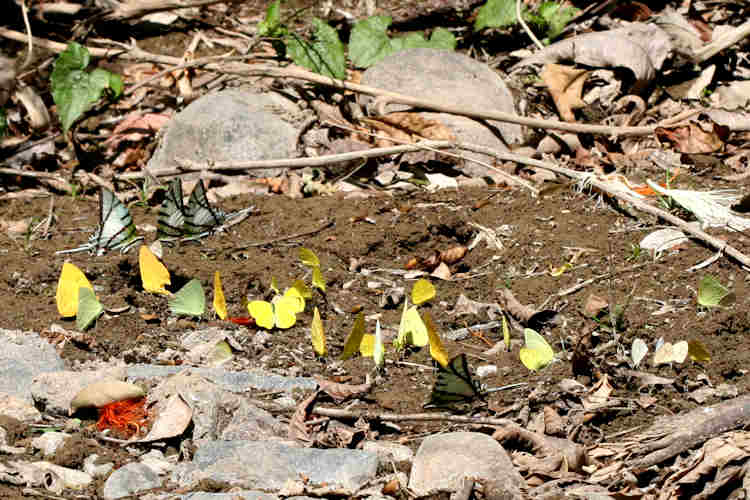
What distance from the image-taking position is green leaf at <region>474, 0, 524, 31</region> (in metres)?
4.81

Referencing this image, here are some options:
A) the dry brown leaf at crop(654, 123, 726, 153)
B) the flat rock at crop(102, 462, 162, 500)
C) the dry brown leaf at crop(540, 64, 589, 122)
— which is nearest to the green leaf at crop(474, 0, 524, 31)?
the dry brown leaf at crop(540, 64, 589, 122)

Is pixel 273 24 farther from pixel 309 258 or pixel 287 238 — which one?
pixel 309 258

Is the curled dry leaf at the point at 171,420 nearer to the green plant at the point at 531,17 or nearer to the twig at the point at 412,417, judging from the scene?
the twig at the point at 412,417

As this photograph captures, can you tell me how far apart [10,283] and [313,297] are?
972 mm

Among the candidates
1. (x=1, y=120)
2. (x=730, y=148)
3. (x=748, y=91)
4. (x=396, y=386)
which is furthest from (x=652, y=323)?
(x=1, y=120)

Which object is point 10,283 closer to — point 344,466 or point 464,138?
point 344,466

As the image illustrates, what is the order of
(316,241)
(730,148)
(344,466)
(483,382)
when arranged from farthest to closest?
(730,148) → (316,241) → (483,382) → (344,466)

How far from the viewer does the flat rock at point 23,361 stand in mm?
2334

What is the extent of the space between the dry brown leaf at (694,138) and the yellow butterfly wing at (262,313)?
207 centimetres

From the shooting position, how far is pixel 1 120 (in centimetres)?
409

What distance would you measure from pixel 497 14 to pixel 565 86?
68cm

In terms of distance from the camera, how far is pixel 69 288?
2664mm

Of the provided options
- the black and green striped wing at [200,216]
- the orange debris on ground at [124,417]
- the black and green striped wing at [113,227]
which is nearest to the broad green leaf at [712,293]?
the orange debris on ground at [124,417]

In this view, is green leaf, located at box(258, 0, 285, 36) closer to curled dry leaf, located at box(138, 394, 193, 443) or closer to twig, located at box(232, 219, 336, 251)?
twig, located at box(232, 219, 336, 251)
